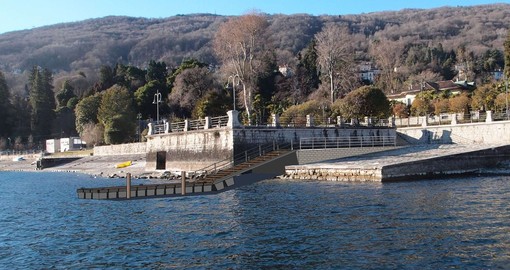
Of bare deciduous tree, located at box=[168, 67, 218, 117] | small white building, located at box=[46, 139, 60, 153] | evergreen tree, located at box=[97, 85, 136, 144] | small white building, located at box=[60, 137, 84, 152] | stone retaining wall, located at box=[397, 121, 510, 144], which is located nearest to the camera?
stone retaining wall, located at box=[397, 121, 510, 144]

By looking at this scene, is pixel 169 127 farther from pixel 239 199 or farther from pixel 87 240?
pixel 87 240

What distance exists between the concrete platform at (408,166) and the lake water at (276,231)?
13.3ft

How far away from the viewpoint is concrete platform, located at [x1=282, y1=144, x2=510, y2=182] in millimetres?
31562

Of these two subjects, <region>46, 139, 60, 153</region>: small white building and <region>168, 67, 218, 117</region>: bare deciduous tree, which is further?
<region>46, 139, 60, 153</region>: small white building

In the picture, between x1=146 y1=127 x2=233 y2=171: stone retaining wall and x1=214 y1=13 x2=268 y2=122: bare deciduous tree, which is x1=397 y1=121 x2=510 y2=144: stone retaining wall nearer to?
x1=214 y1=13 x2=268 y2=122: bare deciduous tree

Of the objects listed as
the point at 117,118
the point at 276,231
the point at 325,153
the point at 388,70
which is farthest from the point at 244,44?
the point at 388,70

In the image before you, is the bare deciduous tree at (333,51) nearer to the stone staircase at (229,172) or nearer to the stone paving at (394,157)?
the stone paving at (394,157)

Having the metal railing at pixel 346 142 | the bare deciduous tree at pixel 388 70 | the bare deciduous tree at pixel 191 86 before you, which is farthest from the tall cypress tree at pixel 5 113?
the metal railing at pixel 346 142

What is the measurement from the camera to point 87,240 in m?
17.1

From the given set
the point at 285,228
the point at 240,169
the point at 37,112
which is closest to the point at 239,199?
the point at 240,169

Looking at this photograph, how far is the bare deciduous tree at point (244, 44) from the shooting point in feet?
190

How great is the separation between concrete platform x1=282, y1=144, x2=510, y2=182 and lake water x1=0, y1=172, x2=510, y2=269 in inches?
160

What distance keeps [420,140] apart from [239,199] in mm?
29394

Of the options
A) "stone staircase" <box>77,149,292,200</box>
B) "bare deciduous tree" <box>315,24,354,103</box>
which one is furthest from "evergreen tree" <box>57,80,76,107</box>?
"stone staircase" <box>77,149,292,200</box>
